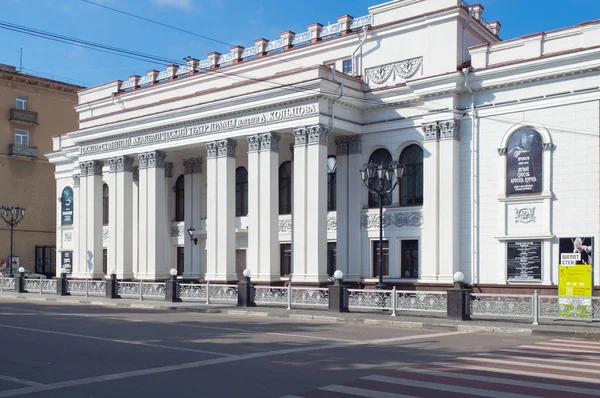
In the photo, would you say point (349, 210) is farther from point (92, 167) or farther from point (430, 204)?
point (92, 167)

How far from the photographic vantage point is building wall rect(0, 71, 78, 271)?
54.8m

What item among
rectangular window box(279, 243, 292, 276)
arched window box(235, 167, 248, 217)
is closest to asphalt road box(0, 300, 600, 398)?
rectangular window box(279, 243, 292, 276)

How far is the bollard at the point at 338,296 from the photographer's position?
83.0 feet

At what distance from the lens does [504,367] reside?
41.1 ft

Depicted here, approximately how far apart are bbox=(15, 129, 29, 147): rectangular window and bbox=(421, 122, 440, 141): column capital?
1496 inches

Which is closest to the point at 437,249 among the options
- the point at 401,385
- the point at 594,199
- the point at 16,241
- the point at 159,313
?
the point at 594,199

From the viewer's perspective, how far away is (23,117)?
55.3 m

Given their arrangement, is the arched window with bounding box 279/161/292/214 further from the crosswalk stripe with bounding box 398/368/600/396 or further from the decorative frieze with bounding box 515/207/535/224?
the crosswalk stripe with bounding box 398/368/600/396

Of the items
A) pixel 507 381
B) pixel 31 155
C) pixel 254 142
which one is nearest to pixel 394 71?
pixel 254 142

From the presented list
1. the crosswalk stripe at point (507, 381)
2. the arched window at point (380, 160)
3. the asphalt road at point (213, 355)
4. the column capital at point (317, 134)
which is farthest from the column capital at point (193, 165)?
the crosswalk stripe at point (507, 381)

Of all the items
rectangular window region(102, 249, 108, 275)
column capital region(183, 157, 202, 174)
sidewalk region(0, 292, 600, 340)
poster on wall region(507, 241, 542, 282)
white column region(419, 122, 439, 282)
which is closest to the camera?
sidewalk region(0, 292, 600, 340)

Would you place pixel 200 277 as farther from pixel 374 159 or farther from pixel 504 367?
pixel 504 367

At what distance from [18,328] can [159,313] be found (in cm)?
797

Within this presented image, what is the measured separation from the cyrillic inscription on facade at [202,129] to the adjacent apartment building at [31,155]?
17.2 metres
